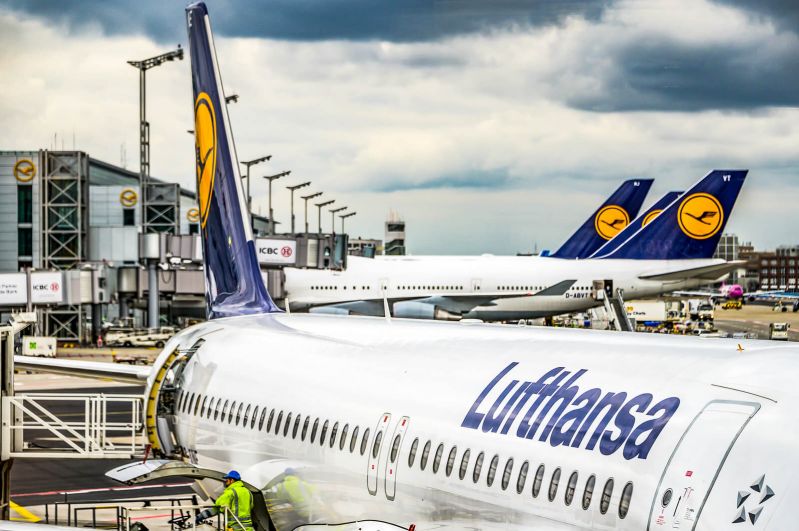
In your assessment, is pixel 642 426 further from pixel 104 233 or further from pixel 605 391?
pixel 104 233

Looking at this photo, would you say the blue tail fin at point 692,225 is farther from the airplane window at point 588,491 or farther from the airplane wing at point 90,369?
the airplane window at point 588,491

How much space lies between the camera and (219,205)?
2075 centimetres

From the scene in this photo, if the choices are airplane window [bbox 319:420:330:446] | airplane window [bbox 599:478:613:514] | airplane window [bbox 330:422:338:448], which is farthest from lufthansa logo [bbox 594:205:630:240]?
airplane window [bbox 599:478:613:514]

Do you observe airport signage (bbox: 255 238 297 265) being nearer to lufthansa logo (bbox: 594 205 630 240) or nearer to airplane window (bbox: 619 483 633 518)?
lufthansa logo (bbox: 594 205 630 240)

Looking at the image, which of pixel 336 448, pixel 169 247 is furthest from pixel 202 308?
pixel 336 448

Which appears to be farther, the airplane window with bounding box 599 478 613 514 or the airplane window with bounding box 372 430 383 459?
the airplane window with bounding box 372 430 383 459

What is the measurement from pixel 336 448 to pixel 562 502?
431 cm

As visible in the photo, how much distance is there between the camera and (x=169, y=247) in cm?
6838

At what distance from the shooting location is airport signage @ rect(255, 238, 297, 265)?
73.2 meters

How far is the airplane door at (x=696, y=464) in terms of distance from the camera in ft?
23.8

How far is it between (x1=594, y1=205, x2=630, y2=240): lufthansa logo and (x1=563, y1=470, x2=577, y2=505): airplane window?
259 ft

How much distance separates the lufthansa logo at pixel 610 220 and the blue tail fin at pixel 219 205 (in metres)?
66.9

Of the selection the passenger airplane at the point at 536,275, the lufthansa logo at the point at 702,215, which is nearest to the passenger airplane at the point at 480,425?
the passenger airplane at the point at 536,275

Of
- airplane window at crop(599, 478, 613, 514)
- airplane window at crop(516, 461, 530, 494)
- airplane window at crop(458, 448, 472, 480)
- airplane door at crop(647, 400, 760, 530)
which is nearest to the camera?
airplane door at crop(647, 400, 760, 530)
